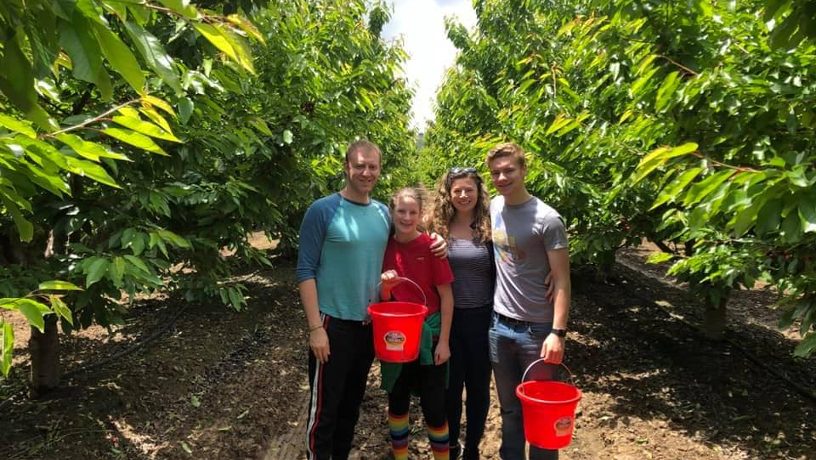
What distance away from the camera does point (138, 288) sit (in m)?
2.77

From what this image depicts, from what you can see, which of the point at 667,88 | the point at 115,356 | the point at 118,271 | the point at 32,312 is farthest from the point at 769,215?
the point at 115,356

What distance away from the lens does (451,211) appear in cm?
272

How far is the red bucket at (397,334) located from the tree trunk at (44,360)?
265 centimetres

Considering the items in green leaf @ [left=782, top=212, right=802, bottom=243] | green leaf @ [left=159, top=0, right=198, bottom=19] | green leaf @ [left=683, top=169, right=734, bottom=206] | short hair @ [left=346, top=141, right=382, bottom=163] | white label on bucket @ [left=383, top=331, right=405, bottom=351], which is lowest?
white label on bucket @ [left=383, top=331, right=405, bottom=351]

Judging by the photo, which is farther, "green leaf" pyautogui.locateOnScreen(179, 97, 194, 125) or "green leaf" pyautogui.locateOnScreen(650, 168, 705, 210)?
"green leaf" pyautogui.locateOnScreen(179, 97, 194, 125)

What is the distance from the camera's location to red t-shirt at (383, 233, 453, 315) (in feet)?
8.40

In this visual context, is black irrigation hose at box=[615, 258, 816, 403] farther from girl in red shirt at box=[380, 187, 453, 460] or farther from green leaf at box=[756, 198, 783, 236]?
green leaf at box=[756, 198, 783, 236]

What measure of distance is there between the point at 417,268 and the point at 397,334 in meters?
0.41

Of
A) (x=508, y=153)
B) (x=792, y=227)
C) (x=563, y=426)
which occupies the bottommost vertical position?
(x=563, y=426)

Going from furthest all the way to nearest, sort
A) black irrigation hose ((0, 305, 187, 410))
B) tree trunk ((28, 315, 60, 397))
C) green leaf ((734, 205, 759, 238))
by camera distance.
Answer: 1. black irrigation hose ((0, 305, 187, 410))
2. tree trunk ((28, 315, 60, 397))
3. green leaf ((734, 205, 759, 238))

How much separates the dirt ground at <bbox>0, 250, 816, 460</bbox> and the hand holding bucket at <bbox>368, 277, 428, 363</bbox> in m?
1.35

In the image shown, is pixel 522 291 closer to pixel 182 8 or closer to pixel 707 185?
pixel 707 185

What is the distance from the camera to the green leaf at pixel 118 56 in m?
0.67

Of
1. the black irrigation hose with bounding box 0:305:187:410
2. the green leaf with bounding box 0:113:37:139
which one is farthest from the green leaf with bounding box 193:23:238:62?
the black irrigation hose with bounding box 0:305:187:410
